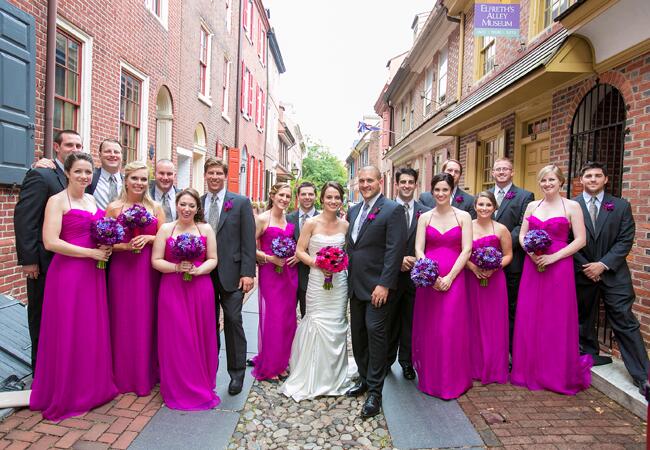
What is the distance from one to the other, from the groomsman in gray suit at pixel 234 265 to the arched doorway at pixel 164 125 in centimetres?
785

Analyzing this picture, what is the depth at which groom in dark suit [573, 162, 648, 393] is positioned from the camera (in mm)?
4348

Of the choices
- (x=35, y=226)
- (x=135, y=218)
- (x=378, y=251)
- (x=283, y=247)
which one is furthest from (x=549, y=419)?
(x=35, y=226)

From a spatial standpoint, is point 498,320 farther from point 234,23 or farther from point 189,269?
point 234,23

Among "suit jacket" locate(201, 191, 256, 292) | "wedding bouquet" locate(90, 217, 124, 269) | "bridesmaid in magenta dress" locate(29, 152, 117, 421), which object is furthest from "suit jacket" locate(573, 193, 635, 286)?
"bridesmaid in magenta dress" locate(29, 152, 117, 421)

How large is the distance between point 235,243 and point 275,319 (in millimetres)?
1019

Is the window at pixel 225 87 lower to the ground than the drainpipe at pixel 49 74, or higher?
higher

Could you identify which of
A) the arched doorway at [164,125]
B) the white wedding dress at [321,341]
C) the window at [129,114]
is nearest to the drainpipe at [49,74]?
the window at [129,114]

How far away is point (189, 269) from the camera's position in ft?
13.9

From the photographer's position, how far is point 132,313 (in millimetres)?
4340

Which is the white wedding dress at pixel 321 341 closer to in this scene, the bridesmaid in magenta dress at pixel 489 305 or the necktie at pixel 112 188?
the bridesmaid in magenta dress at pixel 489 305

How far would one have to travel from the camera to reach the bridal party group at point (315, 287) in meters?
4.02

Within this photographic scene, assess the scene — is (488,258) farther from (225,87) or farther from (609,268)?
(225,87)

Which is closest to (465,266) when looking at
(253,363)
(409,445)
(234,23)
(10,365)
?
(409,445)

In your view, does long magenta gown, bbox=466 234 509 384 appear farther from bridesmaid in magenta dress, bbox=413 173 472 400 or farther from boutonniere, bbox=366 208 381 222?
boutonniere, bbox=366 208 381 222
